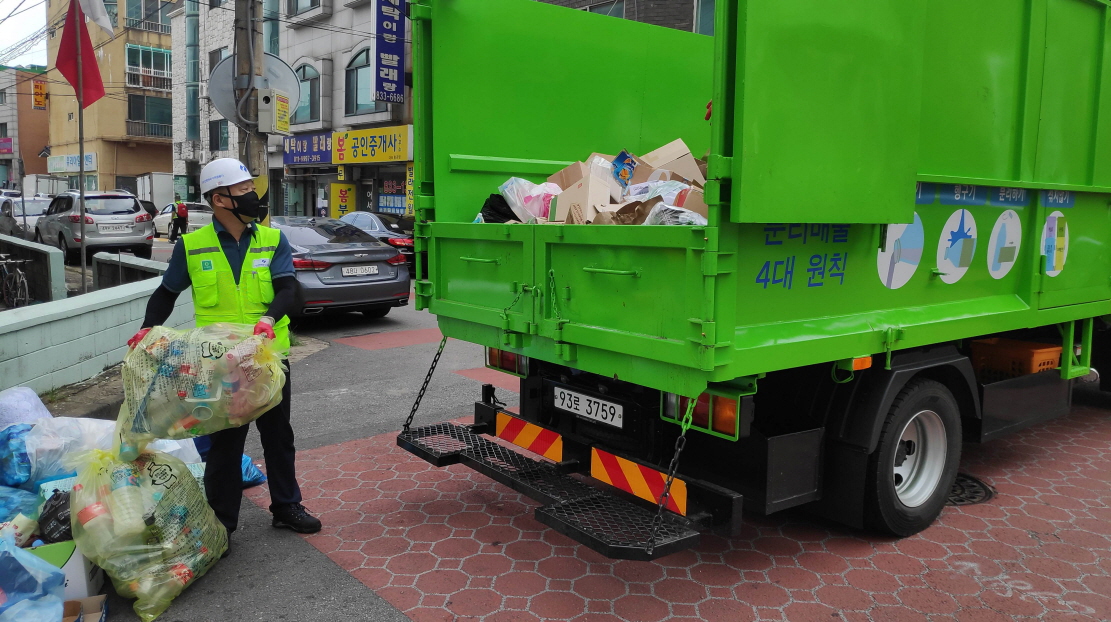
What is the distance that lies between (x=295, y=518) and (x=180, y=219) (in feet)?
77.9

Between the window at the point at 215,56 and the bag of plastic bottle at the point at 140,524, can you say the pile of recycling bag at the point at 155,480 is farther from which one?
the window at the point at 215,56

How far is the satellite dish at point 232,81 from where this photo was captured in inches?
320

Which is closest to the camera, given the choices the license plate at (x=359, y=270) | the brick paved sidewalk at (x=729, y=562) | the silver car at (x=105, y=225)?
the brick paved sidewalk at (x=729, y=562)

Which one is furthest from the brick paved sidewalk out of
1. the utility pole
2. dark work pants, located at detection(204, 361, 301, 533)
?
the utility pole

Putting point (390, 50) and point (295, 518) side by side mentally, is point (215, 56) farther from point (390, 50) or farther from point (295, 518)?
point (295, 518)

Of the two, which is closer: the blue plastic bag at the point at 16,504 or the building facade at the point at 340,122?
the blue plastic bag at the point at 16,504

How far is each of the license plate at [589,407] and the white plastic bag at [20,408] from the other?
2.82 metres

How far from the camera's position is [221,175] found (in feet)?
12.1

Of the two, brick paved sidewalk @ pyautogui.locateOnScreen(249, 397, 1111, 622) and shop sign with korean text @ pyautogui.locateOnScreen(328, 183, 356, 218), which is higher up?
shop sign with korean text @ pyautogui.locateOnScreen(328, 183, 356, 218)

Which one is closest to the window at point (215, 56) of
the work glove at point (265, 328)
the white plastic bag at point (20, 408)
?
the white plastic bag at point (20, 408)

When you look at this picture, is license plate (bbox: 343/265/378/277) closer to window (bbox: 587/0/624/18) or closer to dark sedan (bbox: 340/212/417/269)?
dark sedan (bbox: 340/212/417/269)

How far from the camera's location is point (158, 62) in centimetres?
4325

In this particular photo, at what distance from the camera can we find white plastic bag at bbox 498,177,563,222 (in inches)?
164

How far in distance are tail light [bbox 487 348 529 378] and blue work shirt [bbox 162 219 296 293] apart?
3.94ft
